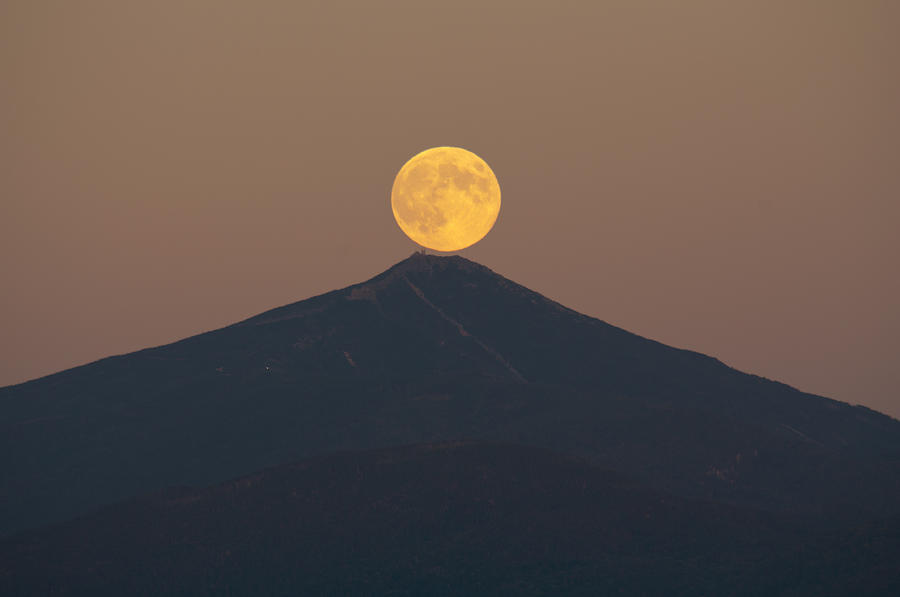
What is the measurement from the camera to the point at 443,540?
116 meters

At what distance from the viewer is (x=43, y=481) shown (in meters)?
159

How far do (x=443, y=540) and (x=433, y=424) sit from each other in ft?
155

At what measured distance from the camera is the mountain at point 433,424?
150 metres

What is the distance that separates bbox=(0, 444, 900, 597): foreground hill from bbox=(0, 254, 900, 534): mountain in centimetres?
1644

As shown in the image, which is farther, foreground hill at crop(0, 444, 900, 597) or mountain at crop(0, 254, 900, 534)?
mountain at crop(0, 254, 900, 534)

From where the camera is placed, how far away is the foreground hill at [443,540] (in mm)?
105625

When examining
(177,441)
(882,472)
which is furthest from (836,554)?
(177,441)

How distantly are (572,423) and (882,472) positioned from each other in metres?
37.6

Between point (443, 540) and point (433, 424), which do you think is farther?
point (433, 424)

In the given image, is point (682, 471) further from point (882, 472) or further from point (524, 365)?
point (524, 365)

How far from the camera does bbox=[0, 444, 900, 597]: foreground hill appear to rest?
105625 mm

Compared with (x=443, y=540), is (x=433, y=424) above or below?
below

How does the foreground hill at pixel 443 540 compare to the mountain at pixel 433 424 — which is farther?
the mountain at pixel 433 424

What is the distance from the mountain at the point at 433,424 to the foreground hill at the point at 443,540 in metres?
16.4
